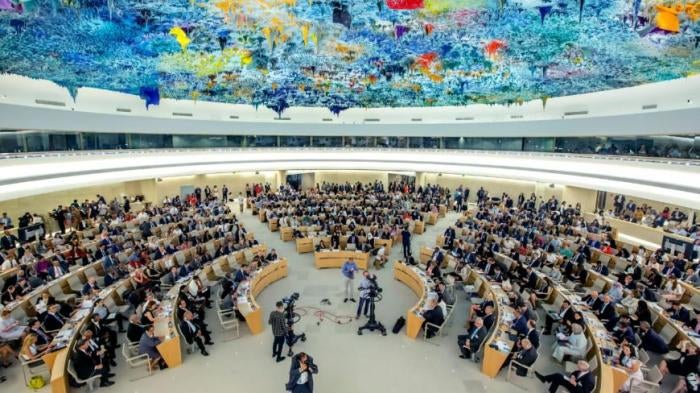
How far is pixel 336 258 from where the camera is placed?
13.8 meters

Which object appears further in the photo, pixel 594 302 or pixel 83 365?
pixel 594 302

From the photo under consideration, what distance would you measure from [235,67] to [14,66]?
23.1ft

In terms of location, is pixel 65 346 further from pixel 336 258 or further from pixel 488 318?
pixel 488 318

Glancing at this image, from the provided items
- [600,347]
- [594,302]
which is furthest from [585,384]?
[594,302]

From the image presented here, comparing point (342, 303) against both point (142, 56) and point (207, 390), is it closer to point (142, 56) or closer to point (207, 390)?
point (207, 390)

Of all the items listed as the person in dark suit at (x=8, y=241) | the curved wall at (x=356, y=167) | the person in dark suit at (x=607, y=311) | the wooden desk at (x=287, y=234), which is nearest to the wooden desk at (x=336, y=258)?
the wooden desk at (x=287, y=234)

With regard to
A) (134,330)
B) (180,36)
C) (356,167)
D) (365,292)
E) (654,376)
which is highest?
(180,36)

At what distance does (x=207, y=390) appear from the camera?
7.09 metres

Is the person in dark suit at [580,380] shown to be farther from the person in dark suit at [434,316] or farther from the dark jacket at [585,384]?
the person in dark suit at [434,316]

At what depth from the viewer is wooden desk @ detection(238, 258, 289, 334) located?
30.0 ft

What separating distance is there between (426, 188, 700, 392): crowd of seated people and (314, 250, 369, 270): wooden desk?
2744mm

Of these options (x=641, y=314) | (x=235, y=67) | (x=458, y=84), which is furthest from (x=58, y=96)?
(x=641, y=314)

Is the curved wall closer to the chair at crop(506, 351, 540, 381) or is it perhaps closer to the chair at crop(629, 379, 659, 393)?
the chair at crop(629, 379, 659, 393)

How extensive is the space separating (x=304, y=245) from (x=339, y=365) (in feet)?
25.5
